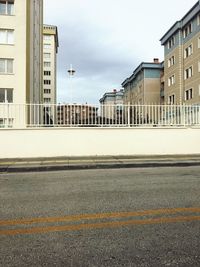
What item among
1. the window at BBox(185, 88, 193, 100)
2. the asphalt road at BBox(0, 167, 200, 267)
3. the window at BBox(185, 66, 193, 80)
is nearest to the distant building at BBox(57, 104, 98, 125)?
the asphalt road at BBox(0, 167, 200, 267)

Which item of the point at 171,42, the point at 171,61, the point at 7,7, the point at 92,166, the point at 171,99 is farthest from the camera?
the point at 171,99

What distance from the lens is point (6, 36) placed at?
27891 mm

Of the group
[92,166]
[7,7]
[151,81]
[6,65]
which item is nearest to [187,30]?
[151,81]

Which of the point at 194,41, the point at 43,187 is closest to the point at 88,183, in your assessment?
the point at 43,187

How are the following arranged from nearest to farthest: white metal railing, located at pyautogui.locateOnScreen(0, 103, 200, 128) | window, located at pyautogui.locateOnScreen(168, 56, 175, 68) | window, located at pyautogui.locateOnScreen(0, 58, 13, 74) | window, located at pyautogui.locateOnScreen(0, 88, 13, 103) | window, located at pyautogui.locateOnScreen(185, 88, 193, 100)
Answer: white metal railing, located at pyautogui.locateOnScreen(0, 103, 200, 128)
window, located at pyautogui.locateOnScreen(0, 88, 13, 103)
window, located at pyautogui.locateOnScreen(0, 58, 13, 74)
window, located at pyautogui.locateOnScreen(185, 88, 193, 100)
window, located at pyautogui.locateOnScreen(168, 56, 175, 68)

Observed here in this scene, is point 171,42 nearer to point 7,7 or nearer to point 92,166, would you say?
point 7,7

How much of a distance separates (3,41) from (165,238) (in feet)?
91.0

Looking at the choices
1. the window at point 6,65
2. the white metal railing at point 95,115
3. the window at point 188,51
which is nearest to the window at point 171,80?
the window at point 188,51

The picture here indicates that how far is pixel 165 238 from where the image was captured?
3.72 metres

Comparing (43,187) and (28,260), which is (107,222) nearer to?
(28,260)

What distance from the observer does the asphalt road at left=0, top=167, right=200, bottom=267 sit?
3.20m

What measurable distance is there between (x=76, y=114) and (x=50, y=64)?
81.6 m

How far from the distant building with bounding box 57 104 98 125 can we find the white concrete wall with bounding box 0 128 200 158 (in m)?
0.40

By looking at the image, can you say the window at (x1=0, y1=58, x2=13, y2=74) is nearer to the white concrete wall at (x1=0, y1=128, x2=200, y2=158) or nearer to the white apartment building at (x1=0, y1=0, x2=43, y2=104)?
the white apartment building at (x1=0, y1=0, x2=43, y2=104)
